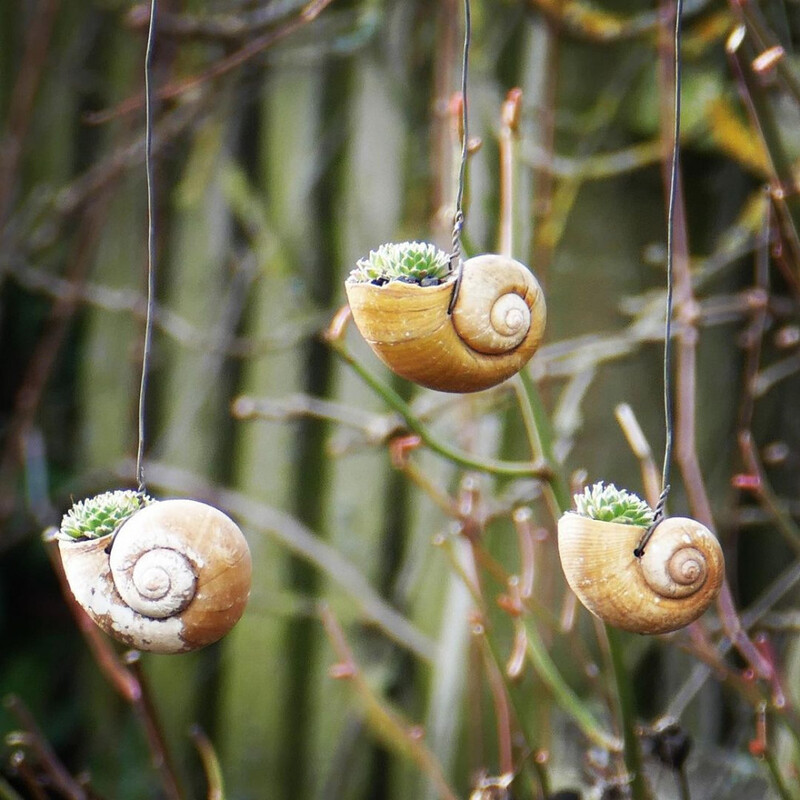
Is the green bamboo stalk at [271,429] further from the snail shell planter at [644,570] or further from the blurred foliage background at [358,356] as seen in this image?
the snail shell planter at [644,570]

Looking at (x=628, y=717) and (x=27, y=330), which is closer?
(x=628, y=717)

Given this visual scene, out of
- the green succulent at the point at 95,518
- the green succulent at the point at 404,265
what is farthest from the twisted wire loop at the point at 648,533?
the green succulent at the point at 95,518

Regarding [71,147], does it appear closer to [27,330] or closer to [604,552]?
[27,330]

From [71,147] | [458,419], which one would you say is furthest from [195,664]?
→ [71,147]

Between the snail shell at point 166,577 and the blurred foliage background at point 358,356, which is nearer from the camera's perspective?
the snail shell at point 166,577

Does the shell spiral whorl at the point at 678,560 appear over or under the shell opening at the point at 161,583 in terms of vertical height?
under

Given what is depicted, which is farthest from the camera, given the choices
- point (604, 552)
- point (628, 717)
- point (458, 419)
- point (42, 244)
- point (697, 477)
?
point (42, 244)
